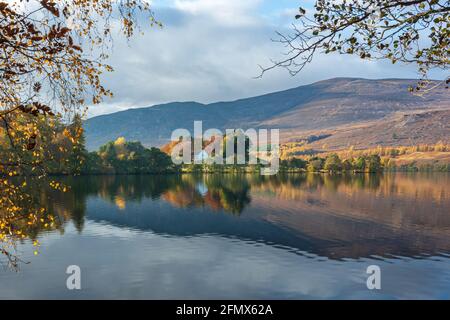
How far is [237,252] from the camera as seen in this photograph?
35.6 meters

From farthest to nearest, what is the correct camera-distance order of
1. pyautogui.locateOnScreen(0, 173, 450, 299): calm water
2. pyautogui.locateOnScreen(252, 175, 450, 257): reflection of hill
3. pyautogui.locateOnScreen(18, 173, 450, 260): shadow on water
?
pyautogui.locateOnScreen(18, 173, 450, 260): shadow on water < pyautogui.locateOnScreen(252, 175, 450, 257): reflection of hill < pyautogui.locateOnScreen(0, 173, 450, 299): calm water

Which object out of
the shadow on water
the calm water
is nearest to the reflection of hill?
the shadow on water

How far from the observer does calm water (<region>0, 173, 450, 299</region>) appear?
25312 millimetres

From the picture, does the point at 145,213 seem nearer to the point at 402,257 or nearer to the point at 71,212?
the point at 71,212

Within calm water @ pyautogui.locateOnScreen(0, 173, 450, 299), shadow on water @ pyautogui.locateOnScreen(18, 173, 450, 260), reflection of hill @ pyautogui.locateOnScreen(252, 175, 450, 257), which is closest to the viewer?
calm water @ pyautogui.locateOnScreen(0, 173, 450, 299)

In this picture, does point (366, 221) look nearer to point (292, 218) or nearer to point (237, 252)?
point (292, 218)

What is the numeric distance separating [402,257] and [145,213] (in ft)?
A: 125

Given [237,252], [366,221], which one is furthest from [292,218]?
[237,252]

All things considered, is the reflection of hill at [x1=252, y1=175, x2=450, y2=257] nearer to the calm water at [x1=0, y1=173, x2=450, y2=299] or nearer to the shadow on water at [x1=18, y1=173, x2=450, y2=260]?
the shadow on water at [x1=18, y1=173, x2=450, y2=260]

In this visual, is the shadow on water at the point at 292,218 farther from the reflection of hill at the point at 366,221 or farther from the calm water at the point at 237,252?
the calm water at the point at 237,252

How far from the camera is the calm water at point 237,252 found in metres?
25.3

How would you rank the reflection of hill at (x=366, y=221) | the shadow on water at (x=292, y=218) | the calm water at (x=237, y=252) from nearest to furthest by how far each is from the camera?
the calm water at (x=237, y=252) < the reflection of hill at (x=366, y=221) < the shadow on water at (x=292, y=218)

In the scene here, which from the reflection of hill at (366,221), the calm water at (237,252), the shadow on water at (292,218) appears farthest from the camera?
the shadow on water at (292,218)

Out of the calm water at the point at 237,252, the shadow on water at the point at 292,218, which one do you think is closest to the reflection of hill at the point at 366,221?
the shadow on water at the point at 292,218
